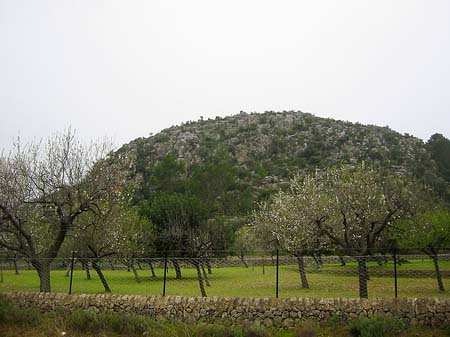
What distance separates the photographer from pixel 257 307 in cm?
1401

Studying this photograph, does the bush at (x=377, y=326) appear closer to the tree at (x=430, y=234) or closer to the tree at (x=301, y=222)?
the tree at (x=301, y=222)

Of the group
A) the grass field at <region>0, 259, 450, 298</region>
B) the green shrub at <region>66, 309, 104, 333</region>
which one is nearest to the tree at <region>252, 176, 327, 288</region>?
the grass field at <region>0, 259, 450, 298</region>

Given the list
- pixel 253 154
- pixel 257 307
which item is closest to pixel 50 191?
pixel 257 307

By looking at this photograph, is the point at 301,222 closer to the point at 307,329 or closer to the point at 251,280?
the point at 251,280

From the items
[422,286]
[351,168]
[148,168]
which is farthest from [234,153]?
[422,286]

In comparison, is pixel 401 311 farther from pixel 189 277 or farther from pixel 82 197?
pixel 189 277

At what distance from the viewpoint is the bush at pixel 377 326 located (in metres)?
11.9

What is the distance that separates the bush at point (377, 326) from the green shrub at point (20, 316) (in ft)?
36.4

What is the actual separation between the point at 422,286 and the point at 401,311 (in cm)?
1314

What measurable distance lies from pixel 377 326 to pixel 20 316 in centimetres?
1245

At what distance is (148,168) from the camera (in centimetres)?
7488

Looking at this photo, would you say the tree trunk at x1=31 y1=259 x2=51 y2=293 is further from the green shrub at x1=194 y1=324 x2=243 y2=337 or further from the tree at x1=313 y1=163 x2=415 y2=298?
the tree at x1=313 y1=163 x2=415 y2=298

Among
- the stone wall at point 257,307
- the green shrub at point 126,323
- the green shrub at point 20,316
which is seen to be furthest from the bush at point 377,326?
the green shrub at point 20,316

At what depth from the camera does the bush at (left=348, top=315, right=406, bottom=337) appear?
39.0 feet
